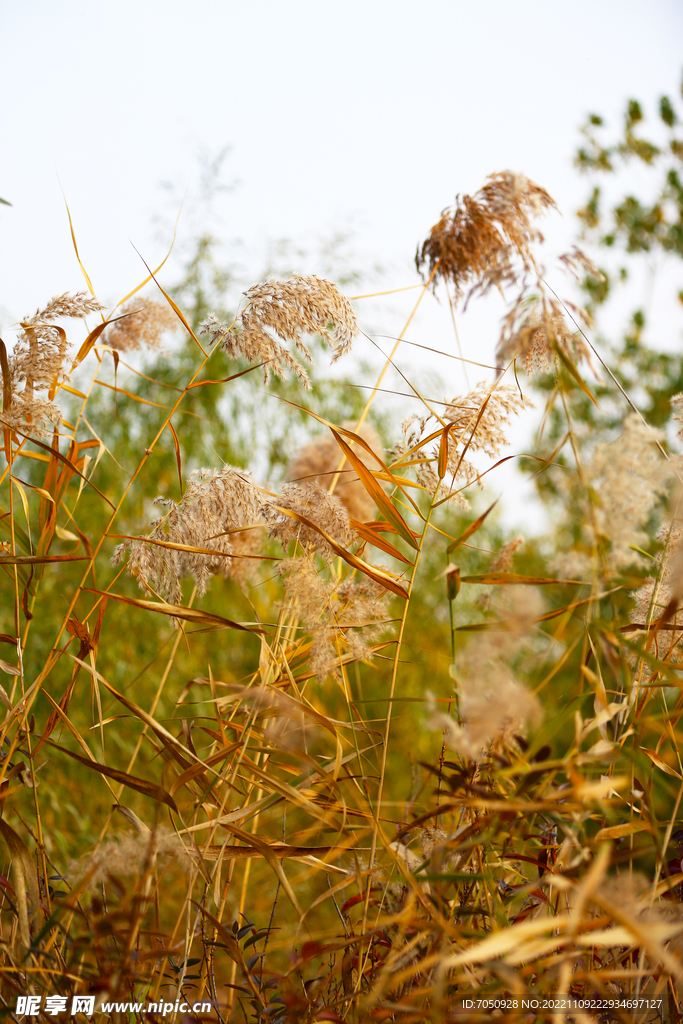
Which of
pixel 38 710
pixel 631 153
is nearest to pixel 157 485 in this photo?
pixel 38 710

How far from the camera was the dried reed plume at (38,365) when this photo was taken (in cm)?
75

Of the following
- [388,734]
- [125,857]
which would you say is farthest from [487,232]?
[125,857]

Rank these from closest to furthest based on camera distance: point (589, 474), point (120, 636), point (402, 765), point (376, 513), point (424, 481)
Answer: point (589, 474) → point (424, 481) → point (376, 513) → point (120, 636) → point (402, 765)

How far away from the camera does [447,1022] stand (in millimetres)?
477

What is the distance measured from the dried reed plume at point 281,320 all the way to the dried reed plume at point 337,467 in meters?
0.25

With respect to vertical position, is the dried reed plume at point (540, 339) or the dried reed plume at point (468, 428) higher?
the dried reed plume at point (540, 339)

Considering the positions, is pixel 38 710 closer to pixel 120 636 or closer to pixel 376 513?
pixel 120 636

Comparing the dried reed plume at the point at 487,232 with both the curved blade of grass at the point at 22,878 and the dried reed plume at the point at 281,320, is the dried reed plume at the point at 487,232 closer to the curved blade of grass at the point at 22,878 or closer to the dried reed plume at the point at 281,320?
the dried reed plume at the point at 281,320

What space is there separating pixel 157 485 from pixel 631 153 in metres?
4.61

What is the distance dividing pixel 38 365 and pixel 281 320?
310mm

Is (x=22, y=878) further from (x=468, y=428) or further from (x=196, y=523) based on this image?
(x=468, y=428)

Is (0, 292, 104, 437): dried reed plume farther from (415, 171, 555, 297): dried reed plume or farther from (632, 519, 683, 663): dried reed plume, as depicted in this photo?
(632, 519, 683, 663): dried reed plume

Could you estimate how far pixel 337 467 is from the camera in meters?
1.15

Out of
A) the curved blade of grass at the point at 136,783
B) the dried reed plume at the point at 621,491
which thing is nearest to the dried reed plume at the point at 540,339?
the dried reed plume at the point at 621,491
